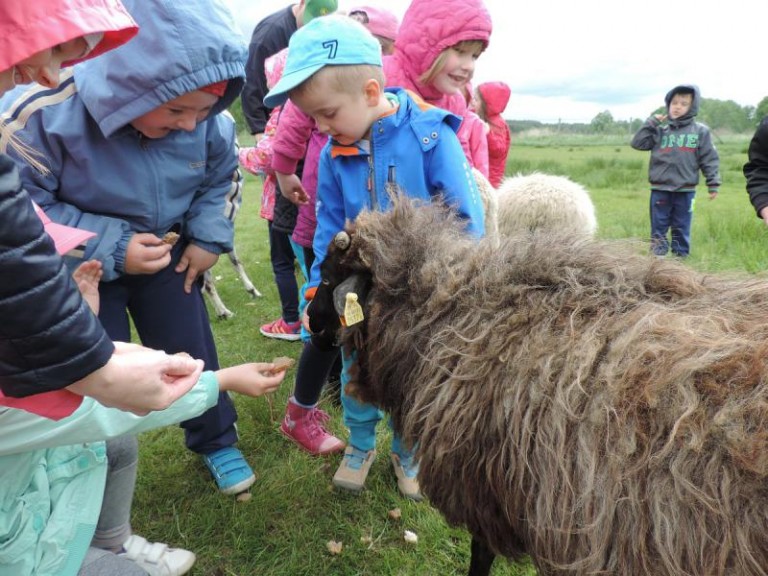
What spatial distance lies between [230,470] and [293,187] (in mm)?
1774

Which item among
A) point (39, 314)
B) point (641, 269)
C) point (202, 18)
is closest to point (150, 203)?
point (202, 18)

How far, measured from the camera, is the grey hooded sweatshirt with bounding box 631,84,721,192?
7.90m

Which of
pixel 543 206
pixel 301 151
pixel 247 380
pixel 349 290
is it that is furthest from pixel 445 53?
pixel 543 206

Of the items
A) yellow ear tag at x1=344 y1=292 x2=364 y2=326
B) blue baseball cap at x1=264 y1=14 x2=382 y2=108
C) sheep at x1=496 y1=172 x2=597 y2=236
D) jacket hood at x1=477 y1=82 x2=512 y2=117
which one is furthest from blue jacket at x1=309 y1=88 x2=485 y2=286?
jacket hood at x1=477 y1=82 x2=512 y2=117

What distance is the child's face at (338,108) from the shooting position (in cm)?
234

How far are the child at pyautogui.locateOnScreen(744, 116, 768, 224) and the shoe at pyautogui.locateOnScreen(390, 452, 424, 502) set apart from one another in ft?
10.9

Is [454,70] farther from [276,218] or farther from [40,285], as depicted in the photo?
[40,285]

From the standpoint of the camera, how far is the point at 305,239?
3562 mm

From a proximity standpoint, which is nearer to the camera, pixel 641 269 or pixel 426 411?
pixel 641 269

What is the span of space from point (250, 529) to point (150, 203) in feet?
5.53

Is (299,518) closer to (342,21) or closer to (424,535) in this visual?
(424,535)

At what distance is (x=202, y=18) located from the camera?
204 centimetres

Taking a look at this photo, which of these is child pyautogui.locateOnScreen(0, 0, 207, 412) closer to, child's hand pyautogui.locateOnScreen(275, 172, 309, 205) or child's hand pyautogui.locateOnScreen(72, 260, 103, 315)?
child's hand pyautogui.locateOnScreen(72, 260, 103, 315)

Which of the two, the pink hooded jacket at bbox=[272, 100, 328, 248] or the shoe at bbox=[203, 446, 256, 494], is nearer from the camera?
the shoe at bbox=[203, 446, 256, 494]
